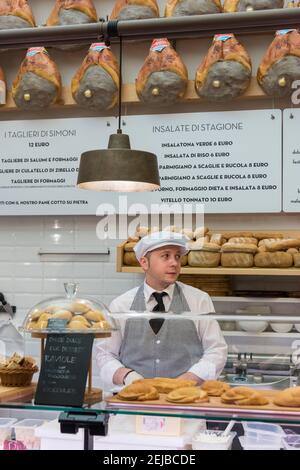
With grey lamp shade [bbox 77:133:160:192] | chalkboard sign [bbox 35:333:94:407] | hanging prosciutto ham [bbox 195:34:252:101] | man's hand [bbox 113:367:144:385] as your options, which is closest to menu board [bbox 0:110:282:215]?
hanging prosciutto ham [bbox 195:34:252:101]

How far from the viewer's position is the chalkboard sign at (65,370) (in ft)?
6.06

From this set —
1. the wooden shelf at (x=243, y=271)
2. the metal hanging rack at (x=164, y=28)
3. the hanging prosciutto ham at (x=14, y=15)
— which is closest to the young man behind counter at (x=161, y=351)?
the metal hanging rack at (x=164, y=28)

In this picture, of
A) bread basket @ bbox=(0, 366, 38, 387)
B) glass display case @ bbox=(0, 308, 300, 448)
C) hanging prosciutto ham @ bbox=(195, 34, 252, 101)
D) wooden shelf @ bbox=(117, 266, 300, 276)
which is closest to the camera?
glass display case @ bbox=(0, 308, 300, 448)

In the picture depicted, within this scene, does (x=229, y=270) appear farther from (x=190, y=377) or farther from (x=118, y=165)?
(x=190, y=377)

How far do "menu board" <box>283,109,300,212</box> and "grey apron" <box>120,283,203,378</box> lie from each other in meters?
2.17

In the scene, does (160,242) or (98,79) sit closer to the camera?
(160,242)

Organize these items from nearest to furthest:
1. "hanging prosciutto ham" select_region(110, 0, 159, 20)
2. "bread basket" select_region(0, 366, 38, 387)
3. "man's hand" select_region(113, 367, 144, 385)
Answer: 1. "bread basket" select_region(0, 366, 38, 387)
2. "man's hand" select_region(113, 367, 144, 385)
3. "hanging prosciutto ham" select_region(110, 0, 159, 20)

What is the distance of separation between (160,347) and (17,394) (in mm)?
632

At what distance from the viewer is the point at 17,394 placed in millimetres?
1985

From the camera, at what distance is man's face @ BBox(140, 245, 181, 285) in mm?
3320

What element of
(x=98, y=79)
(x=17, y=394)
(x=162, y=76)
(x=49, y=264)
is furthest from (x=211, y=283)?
(x=17, y=394)

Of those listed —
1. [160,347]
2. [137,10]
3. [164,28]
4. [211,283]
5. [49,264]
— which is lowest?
[160,347]

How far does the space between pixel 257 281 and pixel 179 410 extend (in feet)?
9.33

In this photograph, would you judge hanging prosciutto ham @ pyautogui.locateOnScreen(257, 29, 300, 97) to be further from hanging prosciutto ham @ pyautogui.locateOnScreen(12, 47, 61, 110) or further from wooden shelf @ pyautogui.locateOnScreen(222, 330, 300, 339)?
Answer: wooden shelf @ pyautogui.locateOnScreen(222, 330, 300, 339)
